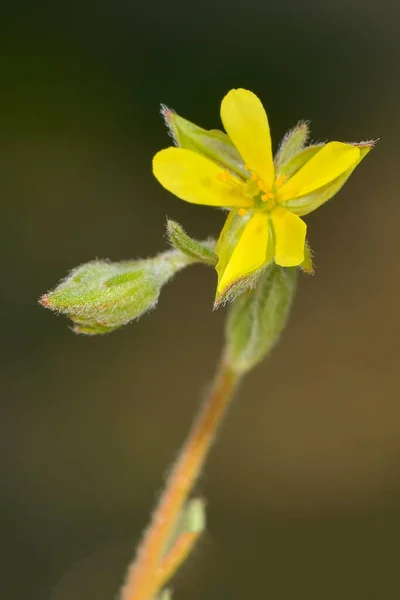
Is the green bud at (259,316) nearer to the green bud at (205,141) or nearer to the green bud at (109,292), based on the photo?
the green bud at (109,292)

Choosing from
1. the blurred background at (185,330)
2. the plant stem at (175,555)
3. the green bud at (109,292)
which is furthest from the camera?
the blurred background at (185,330)

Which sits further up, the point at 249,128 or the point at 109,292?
the point at 249,128

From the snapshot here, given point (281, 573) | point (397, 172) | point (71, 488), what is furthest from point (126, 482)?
point (397, 172)

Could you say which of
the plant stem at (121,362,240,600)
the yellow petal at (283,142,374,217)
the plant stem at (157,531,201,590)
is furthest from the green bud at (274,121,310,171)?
the plant stem at (157,531,201,590)

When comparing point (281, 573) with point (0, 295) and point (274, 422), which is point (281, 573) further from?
point (0, 295)

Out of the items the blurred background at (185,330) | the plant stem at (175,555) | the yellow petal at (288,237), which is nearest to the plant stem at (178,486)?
the plant stem at (175,555)

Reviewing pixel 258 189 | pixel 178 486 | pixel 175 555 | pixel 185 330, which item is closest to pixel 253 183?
pixel 258 189

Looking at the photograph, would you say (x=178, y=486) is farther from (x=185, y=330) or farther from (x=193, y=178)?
(x=185, y=330)
